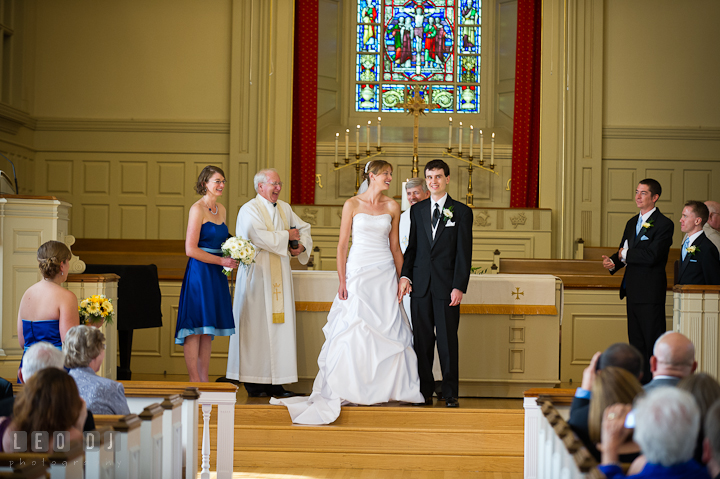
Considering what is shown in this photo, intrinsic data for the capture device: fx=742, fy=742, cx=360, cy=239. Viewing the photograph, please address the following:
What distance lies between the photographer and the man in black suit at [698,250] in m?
5.43

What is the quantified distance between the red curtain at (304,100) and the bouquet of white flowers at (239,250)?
5373mm

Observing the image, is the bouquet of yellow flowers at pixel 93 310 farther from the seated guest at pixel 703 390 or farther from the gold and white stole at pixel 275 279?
the seated guest at pixel 703 390

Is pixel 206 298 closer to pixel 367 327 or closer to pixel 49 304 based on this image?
pixel 367 327

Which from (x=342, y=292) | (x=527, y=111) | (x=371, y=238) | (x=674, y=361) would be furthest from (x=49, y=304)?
(x=527, y=111)

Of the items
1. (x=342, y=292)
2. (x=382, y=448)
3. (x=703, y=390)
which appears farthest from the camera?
(x=342, y=292)

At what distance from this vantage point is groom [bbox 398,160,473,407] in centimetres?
508

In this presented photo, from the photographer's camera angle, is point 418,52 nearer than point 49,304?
No

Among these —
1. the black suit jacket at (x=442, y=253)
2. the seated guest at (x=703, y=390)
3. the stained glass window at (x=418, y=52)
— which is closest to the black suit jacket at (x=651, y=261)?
the black suit jacket at (x=442, y=253)

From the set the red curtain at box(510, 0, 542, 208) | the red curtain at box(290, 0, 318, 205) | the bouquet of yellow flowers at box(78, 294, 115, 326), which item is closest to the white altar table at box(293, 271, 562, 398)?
the bouquet of yellow flowers at box(78, 294, 115, 326)

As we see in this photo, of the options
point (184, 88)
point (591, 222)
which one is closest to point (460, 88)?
point (591, 222)

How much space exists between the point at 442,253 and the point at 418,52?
272 inches

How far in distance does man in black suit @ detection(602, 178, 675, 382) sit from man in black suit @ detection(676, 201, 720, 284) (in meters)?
0.18

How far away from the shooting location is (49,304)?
155 inches

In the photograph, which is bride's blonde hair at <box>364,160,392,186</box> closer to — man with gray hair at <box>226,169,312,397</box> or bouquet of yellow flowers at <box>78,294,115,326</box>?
man with gray hair at <box>226,169,312,397</box>
